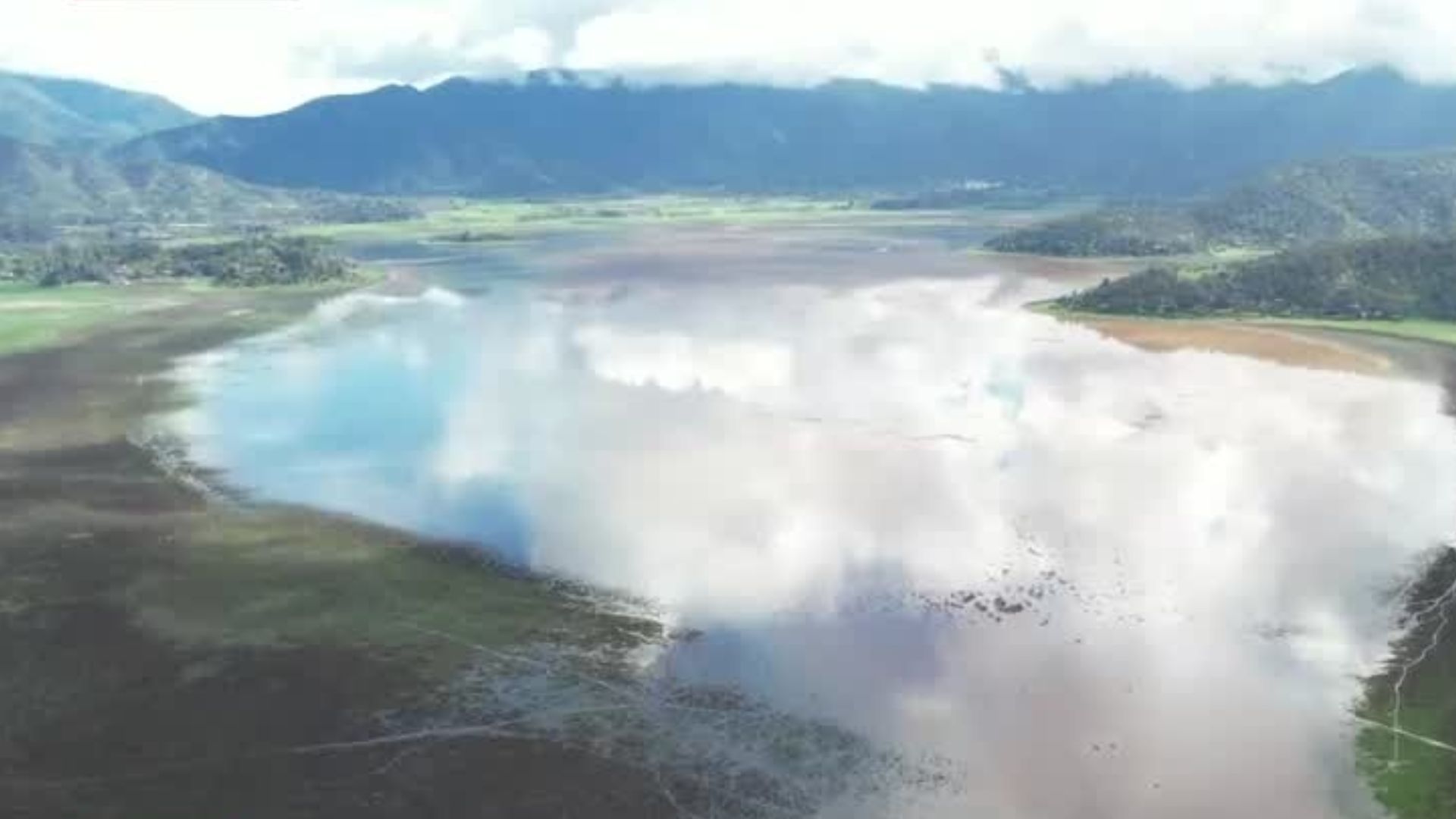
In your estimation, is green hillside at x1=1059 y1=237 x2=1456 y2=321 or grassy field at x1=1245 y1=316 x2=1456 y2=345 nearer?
grassy field at x1=1245 y1=316 x2=1456 y2=345

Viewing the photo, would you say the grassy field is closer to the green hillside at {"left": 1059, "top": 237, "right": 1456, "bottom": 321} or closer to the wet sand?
the green hillside at {"left": 1059, "top": 237, "right": 1456, "bottom": 321}

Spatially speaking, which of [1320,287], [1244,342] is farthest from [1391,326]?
[1244,342]

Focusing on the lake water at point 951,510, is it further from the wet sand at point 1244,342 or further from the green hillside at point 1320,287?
the green hillside at point 1320,287

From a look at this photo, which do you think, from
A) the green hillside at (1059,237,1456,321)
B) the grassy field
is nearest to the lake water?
the green hillside at (1059,237,1456,321)

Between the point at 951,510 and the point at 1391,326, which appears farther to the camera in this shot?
the point at 1391,326

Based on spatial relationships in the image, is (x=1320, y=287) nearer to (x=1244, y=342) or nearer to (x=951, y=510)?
(x=1244, y=342)

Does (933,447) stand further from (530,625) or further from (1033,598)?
(530,625)

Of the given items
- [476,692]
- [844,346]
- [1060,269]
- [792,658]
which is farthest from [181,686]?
[1060,269]
